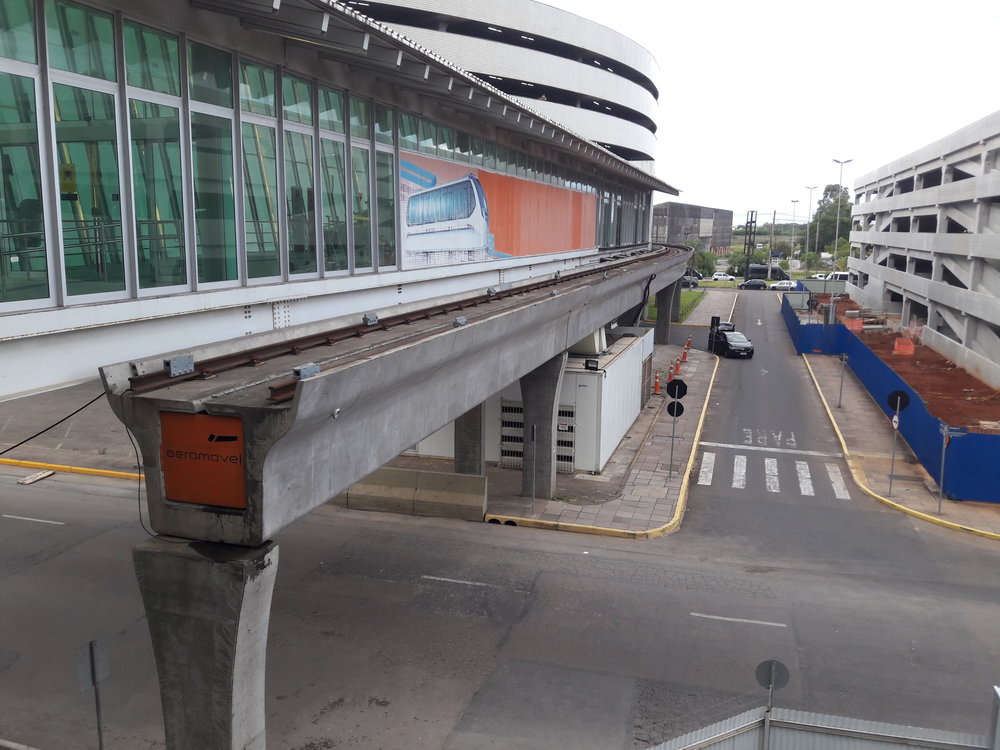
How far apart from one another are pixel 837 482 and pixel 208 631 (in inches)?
703

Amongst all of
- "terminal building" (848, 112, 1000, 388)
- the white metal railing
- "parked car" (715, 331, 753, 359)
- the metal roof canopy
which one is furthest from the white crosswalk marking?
"parked car" (715, 331, 753, 359)

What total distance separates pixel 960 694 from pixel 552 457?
998 cm

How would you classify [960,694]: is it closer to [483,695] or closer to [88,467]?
[483,695]

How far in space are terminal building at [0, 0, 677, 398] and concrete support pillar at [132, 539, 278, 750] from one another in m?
1.90

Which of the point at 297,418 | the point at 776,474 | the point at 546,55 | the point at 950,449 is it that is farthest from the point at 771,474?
the point at 546,55

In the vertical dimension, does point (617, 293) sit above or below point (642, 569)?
above

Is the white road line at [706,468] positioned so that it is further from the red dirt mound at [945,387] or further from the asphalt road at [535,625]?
the red dirt mound at [945,387]

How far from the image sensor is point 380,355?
317 inches

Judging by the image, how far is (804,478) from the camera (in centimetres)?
2127

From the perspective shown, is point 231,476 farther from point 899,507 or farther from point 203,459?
point 899,507

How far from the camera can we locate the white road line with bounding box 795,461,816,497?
20141mm

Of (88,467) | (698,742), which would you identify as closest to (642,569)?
(698,742)

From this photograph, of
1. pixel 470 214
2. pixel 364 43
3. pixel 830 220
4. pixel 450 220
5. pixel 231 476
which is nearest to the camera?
pixel 231 476

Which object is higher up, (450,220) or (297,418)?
(450,220)
